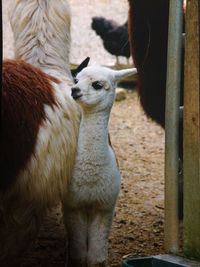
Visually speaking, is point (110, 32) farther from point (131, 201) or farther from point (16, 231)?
point (16, 231)

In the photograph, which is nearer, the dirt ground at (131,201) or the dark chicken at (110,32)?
the dirt ground at (131,201)

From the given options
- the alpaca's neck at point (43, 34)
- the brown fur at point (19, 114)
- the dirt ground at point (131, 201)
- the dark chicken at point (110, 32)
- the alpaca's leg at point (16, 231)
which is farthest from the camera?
the dark chicken at point (110, 32)

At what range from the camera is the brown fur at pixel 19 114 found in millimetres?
1782

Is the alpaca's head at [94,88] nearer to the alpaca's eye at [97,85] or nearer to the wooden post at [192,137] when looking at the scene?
the alpaca's eye at [97,85]

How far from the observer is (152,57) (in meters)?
2.95

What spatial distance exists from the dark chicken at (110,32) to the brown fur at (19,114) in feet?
22.1

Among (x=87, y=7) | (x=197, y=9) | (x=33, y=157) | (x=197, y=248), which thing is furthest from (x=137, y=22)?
(x=87, y=7)

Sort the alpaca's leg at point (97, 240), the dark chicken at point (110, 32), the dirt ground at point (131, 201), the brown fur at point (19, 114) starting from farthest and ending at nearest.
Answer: the dark chicken at point (110, 32)
the dirt ground at point (131, 201)
the alpaca's leg at point (97, 240)
the brown fur at point (19, 114)

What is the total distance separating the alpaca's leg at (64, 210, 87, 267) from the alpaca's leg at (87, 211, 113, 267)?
3 cm

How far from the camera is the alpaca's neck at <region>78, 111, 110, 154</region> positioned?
2016 mm

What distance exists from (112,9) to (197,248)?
9550mm

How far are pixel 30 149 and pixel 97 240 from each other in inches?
22.8

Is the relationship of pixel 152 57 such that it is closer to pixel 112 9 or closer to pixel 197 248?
pixel 197 248

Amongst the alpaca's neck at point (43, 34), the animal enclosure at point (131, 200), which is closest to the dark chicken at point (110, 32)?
the animal enclosure at point (131, 200)
